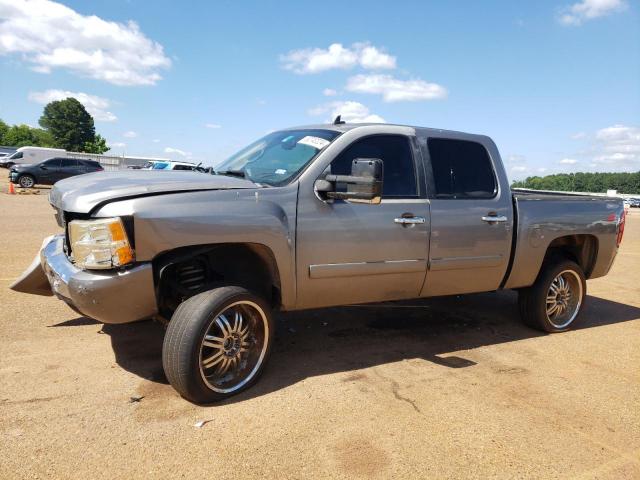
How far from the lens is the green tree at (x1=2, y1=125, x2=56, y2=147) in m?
103

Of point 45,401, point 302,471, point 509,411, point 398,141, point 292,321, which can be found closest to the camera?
point 302,471

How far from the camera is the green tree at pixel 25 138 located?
339 feet

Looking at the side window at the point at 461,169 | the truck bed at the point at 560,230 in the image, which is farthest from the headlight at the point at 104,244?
the truck bed at the point at 560,230

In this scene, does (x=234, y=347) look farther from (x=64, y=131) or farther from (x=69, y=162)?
(x=64, y=131)

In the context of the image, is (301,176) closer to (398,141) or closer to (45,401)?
(398,141)

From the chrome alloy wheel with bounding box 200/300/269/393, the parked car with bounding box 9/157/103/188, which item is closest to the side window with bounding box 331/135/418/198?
the chrome alloy wheel with bounding box 200/300/269/393

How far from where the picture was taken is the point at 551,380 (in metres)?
3.99


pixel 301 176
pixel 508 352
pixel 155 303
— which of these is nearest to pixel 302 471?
pixel 155 303

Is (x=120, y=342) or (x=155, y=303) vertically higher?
(x=155, y=303)

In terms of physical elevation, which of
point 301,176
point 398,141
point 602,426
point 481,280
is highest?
point 398,141

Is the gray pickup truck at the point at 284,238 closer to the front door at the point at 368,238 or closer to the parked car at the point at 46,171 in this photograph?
the front door at the point at 368,238

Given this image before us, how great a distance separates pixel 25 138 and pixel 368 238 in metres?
121

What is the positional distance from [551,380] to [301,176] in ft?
8.37

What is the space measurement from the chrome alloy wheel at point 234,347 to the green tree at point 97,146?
103 metres
